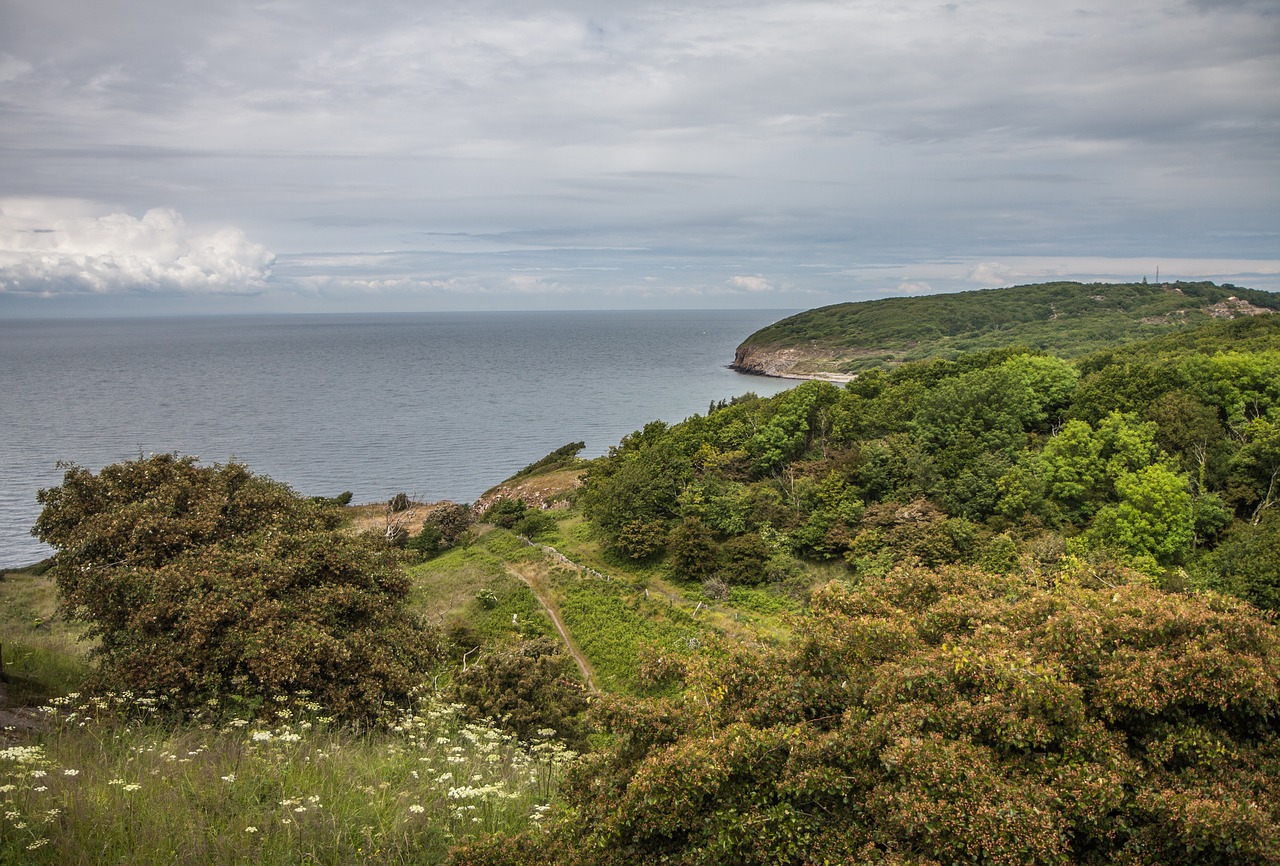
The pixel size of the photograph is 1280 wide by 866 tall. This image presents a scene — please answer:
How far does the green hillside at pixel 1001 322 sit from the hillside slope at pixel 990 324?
20cm

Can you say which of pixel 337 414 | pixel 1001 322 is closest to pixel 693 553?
pixel 337 414

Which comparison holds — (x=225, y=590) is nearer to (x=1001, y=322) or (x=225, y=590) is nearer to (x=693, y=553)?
(x=693, y=553)

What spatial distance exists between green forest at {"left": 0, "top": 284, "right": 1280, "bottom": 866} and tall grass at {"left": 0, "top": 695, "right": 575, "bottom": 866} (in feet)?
0.15

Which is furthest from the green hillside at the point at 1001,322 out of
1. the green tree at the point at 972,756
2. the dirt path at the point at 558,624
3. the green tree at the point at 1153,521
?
the green tree at the point at 972,756

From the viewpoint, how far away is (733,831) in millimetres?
6688

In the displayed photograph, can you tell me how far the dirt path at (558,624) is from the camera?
24583 mm

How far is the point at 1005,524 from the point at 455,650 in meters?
21.9

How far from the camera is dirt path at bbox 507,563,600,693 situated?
968 inches

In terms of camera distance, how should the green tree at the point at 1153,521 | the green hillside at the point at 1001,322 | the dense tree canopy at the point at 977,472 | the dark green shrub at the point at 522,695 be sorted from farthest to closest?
1. the green hillside at the point at 1001,322
2. the dense tree canopy at the point at 977,472
3. the green tree at the point at 1153,521
4. the dark green shrub at the point at 522,695

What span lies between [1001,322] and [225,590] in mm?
171874

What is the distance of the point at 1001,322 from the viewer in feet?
529

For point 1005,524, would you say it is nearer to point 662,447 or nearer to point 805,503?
point 805,503

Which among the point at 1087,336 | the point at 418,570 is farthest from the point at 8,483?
the point at 1087,336

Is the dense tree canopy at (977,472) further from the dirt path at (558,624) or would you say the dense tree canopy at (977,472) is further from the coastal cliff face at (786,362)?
the coastal cliff face at (786,362)
